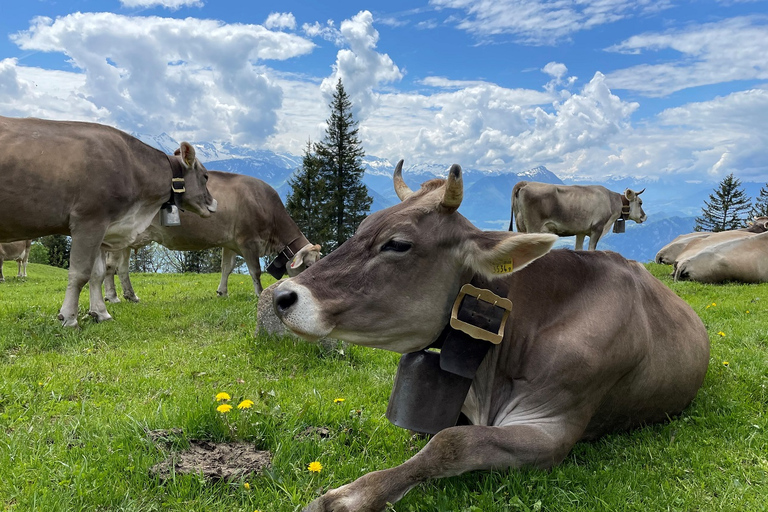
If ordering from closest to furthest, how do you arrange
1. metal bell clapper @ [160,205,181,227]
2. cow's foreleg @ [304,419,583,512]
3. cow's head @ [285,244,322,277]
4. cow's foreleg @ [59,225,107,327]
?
cow's foreleg @ [304,419,583,512] < cow's foreleg @ [59,225,107,327] < metal bell clapper @ [160,205,181,227] < cow's head @ [285,244,322,277]

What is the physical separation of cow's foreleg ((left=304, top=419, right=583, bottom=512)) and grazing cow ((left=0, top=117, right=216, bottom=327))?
630 centimetres

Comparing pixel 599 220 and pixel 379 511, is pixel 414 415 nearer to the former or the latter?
pixel 379 511

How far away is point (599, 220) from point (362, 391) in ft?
51.4

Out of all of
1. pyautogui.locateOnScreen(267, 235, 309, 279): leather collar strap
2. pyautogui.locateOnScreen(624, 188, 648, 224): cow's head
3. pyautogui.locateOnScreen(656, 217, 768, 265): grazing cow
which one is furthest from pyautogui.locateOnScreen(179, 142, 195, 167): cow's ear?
pyautogui.locateOnScreen(624, 188, 648, 224): cow's head

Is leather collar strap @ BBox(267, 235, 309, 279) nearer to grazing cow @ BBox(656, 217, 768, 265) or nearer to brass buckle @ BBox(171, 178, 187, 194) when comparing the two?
brass buckle @ BBox(171, 178, 187, 194)

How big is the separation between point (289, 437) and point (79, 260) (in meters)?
5.50

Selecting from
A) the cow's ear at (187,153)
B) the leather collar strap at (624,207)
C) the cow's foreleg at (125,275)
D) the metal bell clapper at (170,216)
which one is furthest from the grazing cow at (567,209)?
the cow's foreleg at (125,275)

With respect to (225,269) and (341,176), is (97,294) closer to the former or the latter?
(225,269)

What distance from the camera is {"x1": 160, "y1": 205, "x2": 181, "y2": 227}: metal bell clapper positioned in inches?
349

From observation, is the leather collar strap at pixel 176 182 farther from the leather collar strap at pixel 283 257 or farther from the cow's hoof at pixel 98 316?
the leather collar strap at pixel 283 257

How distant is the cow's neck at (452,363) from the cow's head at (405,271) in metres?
0.12

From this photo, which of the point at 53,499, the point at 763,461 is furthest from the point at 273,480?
the point at 763,461

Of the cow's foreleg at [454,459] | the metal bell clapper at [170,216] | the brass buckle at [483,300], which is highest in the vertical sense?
the brass buckle at [483,300]

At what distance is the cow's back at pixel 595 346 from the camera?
127 inches
